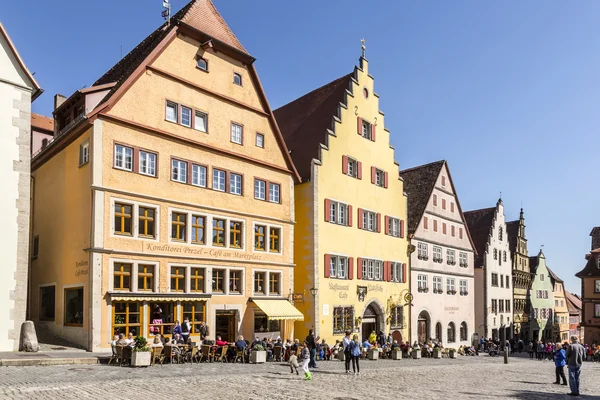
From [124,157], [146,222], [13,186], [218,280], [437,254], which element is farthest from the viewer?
[437,254]

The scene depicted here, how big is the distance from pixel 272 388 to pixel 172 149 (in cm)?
1418

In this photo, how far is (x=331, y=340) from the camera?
36.4 meters

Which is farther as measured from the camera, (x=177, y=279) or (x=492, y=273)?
(x=492, y=273)

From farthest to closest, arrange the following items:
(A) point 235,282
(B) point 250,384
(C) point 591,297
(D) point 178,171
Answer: (C) point 591,297 < (A) point 235,282 < (D) point 178,171 < (B) point 250,384

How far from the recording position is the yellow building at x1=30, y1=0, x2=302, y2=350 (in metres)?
25.6

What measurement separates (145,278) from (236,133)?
9226 mm

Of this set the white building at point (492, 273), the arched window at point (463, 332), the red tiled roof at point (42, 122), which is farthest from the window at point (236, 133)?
the white building at point (492, 273)

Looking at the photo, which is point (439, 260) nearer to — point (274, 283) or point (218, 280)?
point (274, 283)

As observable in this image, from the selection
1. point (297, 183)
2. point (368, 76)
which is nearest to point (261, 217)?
point (297, 183)

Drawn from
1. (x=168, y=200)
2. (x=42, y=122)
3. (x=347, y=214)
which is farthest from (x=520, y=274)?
(x=42, y=122)

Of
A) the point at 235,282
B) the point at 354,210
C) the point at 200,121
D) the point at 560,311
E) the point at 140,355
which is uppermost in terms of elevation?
the point at 200,121

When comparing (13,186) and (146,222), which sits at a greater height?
(13,186)

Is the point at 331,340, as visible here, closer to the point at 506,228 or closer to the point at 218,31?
the point at 218,31

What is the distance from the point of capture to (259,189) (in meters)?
33.1
